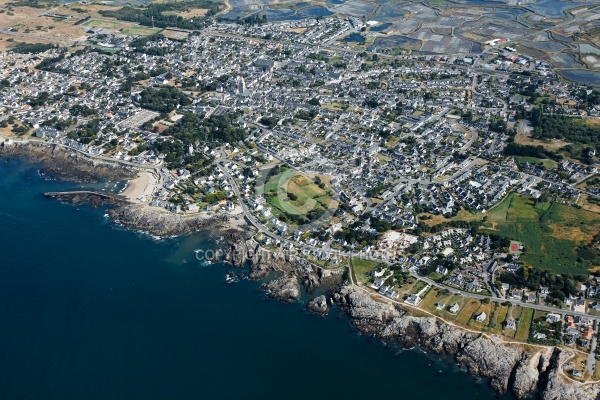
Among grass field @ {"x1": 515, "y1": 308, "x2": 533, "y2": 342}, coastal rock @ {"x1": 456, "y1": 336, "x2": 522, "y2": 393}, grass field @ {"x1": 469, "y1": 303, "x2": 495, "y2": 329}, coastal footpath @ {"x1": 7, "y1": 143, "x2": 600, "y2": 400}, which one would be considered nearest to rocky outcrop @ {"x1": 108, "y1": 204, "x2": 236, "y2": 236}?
coastal footpath @ {"x1": 7, "y1": 143, "x2": 600, "y2": 400}

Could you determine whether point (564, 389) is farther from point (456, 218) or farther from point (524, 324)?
point (456, 218)

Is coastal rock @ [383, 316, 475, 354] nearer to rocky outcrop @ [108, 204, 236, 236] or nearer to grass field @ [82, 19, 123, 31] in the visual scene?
rocky outcrop @ [108, 204, 236, 236]

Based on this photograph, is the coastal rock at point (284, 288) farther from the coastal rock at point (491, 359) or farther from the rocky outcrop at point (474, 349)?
the coastal rock at point (491, 359)

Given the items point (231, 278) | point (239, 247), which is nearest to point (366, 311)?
point (231, 278)

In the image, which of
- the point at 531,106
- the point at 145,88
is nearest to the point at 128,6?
the point at 145,88

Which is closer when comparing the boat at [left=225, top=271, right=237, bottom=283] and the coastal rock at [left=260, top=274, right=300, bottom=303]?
the coastal rock at [left=260, top=274, right=300, bottom=303]

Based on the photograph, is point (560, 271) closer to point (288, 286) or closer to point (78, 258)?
point (288, 286)
